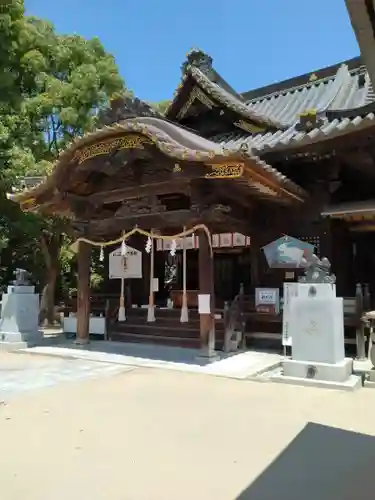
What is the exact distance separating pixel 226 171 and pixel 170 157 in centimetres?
124

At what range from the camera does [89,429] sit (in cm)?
494

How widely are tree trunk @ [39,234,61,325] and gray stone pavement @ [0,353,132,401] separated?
742cm

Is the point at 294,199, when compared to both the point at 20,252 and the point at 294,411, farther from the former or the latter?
the point at 20,252

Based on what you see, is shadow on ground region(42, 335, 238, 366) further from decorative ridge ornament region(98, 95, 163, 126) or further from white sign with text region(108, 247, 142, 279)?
decorative ridge ornament region(98, 95, 163, 126)

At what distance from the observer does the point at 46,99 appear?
1570 cm

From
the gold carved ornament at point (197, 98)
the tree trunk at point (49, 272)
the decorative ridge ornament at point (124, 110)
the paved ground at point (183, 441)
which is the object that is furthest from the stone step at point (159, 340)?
the gold carved ornament at point (197, 98)

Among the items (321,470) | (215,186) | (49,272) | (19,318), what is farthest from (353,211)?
(49,272)

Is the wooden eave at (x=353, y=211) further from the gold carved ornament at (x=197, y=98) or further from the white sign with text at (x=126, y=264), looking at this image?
the white sign with text at (x=126, y=264)

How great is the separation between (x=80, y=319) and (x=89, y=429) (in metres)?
6.39

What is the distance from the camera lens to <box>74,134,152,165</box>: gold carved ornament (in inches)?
356

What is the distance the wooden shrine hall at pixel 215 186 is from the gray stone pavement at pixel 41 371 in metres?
1.80

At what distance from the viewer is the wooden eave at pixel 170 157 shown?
7.92 meters

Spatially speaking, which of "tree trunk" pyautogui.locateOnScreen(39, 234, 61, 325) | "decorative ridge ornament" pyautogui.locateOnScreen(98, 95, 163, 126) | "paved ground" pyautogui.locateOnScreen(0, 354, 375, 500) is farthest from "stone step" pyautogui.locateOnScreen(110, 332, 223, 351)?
"tree trunk" pyautogui.locateOnScreen(39, 234, 61, 325)

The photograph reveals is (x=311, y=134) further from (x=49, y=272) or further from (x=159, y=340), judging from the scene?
(x=49, y=272)
